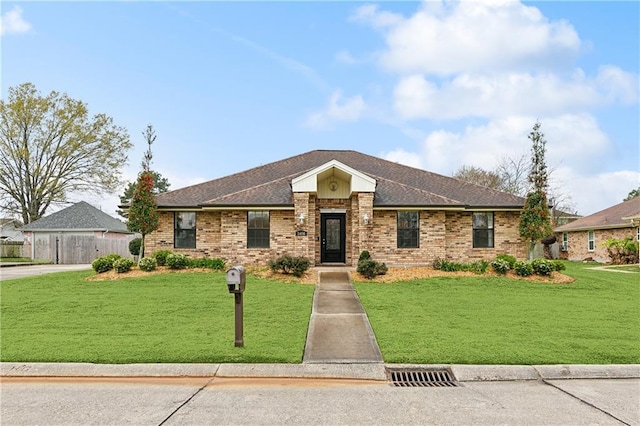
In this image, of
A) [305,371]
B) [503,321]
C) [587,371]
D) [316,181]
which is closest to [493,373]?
[587,371]

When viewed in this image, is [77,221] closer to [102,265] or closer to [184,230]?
[184,230]

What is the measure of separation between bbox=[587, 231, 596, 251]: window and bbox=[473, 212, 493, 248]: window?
1476 centimetres

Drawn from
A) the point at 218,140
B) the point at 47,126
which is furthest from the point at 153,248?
the point at 47,126

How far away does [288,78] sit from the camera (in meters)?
17.8

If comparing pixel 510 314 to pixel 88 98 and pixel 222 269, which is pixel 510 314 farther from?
pixel 88 98

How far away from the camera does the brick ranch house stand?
18.6m

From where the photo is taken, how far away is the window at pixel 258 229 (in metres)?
19.0

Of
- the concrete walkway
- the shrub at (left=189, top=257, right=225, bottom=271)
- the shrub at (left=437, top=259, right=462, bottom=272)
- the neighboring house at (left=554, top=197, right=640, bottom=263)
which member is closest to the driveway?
the shrub at (left=189, top=257, right=225, bottom=271)

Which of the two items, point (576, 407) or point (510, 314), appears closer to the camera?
point (576, 407)

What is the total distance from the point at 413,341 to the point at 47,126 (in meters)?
39.1

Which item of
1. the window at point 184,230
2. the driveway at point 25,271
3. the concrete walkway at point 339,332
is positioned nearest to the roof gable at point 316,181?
the window at point 184,230

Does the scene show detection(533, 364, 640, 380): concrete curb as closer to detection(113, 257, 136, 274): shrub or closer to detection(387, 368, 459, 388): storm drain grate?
detection(387, 368, 459, 388): storm drain grate

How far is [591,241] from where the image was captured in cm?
3064

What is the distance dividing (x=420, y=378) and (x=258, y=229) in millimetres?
13562
